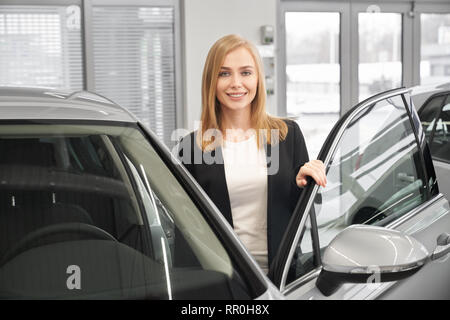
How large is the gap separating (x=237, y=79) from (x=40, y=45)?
181 inches

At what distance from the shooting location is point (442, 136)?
2.64 meters

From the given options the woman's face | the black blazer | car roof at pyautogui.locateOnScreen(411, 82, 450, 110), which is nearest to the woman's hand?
the black blazer

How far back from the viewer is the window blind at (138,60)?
6035 millimetres

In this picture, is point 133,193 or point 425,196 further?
point 425,196

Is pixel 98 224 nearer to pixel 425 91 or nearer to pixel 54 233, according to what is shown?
pixel 54 233

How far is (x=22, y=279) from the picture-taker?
1182 millimetres

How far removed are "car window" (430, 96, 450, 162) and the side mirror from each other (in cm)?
143

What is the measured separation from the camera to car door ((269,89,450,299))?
1.36 metres

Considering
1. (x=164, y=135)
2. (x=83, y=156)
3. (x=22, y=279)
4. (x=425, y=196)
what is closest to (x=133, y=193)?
(x=83, y=156)

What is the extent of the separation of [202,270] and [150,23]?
17.3ft

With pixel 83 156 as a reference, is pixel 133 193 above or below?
below

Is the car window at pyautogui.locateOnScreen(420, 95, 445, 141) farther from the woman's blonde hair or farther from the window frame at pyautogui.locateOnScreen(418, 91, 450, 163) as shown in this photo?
the woman's blonde hair

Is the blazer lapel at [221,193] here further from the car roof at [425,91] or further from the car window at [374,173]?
the car roof at [425,91]
